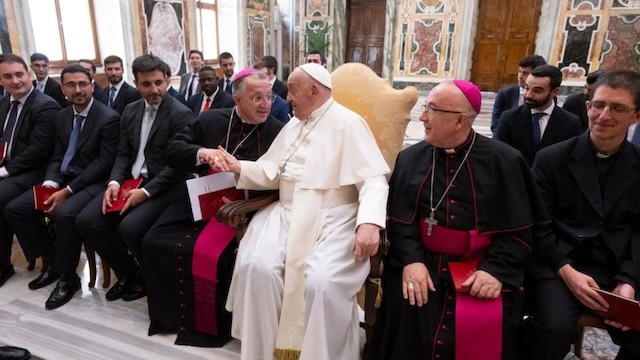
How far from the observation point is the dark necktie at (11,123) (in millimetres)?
3277

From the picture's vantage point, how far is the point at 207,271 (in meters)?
2.30

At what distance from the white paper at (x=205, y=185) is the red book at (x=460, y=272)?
4.36ft

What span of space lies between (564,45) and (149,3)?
9044mm

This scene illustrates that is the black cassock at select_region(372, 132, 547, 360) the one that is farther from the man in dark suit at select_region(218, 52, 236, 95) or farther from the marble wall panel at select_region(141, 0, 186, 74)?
the marble wall panel at select_region(141, 0, 186, 74)

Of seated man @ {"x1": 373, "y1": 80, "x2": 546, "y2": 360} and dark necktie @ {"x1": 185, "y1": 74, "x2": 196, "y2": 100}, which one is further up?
dark necktie @ {"x1": 185, "y1": 74, "x2": 196, "y2": 100}

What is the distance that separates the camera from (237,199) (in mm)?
2537

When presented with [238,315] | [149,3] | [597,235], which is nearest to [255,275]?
[238,315]

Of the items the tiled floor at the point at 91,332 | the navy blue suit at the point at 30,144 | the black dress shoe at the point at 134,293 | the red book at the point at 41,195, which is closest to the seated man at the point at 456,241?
the tiled floor at the point at 91,332

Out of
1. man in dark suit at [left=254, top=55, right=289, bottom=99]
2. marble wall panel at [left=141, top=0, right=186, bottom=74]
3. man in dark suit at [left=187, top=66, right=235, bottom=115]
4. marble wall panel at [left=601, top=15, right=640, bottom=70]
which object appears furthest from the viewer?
marble wall panel at [left=601, top=15, right=640, bottom=70]

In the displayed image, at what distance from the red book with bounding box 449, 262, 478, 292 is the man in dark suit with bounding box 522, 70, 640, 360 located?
0.32 meters

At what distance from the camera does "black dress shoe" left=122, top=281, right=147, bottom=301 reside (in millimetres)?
2834

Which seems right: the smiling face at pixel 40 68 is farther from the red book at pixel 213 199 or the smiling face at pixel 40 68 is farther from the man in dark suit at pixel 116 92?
the red book at pixel 213 199

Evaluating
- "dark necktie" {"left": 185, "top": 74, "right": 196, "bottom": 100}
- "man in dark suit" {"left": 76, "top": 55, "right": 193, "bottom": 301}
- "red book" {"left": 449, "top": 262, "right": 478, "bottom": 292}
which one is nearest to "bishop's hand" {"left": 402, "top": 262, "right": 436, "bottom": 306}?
"red book" {"left": 449, "top": 262, "right": 478, "bottom": 292}

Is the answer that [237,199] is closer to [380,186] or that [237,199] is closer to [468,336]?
[380,186]
